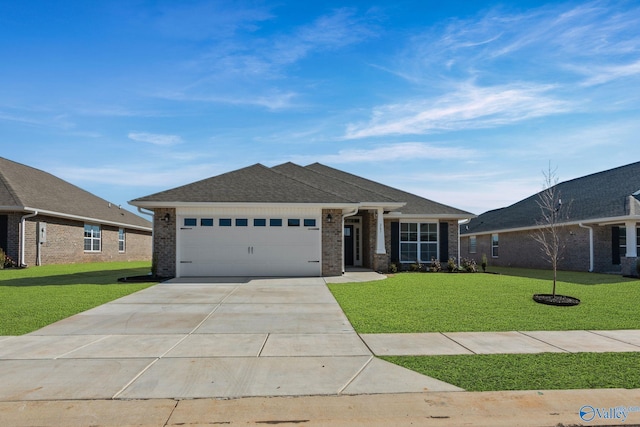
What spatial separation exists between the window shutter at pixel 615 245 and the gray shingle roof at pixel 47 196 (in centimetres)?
2734

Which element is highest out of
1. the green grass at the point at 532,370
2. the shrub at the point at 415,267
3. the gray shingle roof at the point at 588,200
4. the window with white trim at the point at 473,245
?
the gray shingle roof at the point at 588,200

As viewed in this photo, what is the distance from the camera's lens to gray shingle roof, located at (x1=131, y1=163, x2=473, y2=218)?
16922 mm

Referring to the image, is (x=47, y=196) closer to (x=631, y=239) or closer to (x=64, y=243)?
(x=64, y=243)

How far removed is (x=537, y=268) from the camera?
24953 millimetres

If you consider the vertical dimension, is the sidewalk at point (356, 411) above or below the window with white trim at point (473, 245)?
below

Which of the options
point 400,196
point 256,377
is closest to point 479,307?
point 256,377

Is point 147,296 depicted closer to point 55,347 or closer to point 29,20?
point 55,347

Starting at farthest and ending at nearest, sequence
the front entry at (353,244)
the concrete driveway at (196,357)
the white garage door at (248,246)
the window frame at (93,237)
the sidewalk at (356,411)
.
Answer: the window frame at (93,237), the front entry at (353,244), the white garage door at (248,246), the concrete driveway at (196,357), the sidewalk at (356,411)

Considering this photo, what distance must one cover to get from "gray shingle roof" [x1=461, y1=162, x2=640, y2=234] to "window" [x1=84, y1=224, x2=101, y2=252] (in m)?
25.9

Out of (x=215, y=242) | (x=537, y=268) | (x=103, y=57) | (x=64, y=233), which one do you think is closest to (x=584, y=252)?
(x=537, y=268)

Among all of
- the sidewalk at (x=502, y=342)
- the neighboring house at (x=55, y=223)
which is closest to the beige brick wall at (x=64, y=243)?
the neighboring house at (x=55, y=223)

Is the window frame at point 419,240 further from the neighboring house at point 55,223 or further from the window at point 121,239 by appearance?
the window at point 121,239

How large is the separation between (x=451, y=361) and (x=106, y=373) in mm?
4385

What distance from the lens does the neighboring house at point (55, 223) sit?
2211cm
